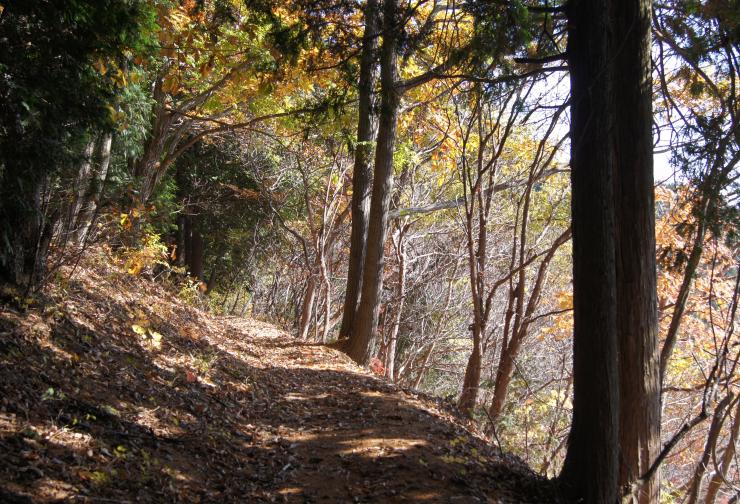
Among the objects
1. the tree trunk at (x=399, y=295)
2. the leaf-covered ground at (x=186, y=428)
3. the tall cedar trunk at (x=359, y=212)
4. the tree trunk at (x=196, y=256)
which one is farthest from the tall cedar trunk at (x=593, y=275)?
the tree trunk at (x=196, y=256)

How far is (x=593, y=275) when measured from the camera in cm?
471

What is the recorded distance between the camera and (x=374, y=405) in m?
7.39

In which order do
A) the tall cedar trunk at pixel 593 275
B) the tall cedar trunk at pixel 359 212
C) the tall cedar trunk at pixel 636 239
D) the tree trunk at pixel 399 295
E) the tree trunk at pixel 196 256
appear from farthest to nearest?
the tree trunk at pixel 196 256 → the tree trunk at pixel 399 295 → the tall cedar trunk at pixel 359 212 → the tall cedar trunk at pixel 636 239 → the tall cedar trunk at pixel 593 275

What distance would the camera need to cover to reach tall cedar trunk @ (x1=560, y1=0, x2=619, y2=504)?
4.66m

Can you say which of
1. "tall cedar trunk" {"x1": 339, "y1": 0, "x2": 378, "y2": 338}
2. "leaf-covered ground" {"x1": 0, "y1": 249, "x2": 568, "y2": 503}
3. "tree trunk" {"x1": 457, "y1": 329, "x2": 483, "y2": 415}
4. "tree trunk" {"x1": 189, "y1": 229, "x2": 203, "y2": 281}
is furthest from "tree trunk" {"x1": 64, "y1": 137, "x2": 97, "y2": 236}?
"tree trunk" {"x1": 189, "y1": 229, "x2": 203, "y2": 281}

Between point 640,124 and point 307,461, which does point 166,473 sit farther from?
point 640,124

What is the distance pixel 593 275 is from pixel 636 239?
0.69 metres

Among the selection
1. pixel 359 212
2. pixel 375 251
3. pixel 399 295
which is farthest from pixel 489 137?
pixel 399 295

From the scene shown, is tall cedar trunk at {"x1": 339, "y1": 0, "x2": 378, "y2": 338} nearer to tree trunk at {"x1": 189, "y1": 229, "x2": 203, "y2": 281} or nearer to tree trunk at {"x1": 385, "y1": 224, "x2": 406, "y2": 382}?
tree trunk at {"x1": 385, "y1": 224, "x2": 406, "y2": 382}

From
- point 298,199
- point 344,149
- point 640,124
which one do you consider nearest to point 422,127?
point 344,149

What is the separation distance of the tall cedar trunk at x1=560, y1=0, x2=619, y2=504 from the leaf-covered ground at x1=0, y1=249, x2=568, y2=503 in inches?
21.6

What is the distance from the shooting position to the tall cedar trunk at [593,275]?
15.3 ft

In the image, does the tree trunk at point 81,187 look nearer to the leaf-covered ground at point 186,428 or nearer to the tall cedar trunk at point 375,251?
the leaf-covered ground at point 186,428

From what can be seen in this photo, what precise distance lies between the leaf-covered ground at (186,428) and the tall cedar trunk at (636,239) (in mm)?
936
